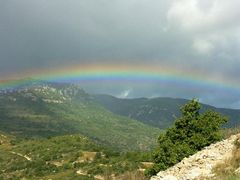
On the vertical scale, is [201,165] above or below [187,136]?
above

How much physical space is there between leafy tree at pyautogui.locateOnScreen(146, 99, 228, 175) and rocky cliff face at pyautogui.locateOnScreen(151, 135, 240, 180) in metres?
17.4

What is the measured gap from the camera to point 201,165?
4825cm

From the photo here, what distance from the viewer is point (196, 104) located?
79.9 meters

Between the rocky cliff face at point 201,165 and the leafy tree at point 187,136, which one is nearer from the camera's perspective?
the rocky cliff face at point 201,165

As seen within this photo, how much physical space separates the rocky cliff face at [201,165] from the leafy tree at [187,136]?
57.0 ft

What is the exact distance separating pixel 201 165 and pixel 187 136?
89.7 ft

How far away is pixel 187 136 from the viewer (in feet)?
247

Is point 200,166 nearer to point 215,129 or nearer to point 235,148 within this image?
point 235,148

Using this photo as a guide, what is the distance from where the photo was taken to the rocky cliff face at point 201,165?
1812 inches

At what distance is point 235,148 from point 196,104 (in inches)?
1229

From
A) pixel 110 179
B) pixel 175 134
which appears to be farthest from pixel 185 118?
pixel 110 179

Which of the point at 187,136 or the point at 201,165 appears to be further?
the point at 187,136

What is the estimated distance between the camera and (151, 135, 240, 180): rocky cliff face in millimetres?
46031

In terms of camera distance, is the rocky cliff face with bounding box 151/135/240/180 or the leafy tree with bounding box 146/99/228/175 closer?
the rocky cliff face with bounding box 151/135/240/180
